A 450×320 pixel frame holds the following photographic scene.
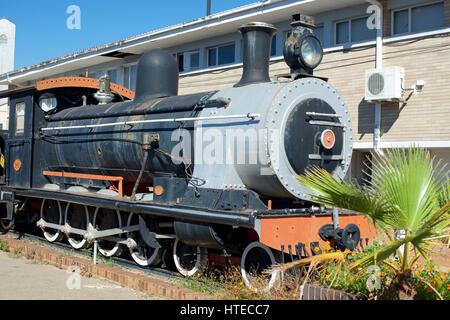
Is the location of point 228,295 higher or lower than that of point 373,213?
lower

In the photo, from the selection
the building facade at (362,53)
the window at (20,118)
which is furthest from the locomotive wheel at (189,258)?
the window at (20,118)

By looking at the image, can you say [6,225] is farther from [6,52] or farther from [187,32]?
[6,52]

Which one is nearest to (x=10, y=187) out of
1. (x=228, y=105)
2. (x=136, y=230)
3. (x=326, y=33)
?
(x=136, y=230)

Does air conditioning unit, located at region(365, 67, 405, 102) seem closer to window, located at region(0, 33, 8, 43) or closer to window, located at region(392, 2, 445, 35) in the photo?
window, located at region(392, 2, 445, 35)

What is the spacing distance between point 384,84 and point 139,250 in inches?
237

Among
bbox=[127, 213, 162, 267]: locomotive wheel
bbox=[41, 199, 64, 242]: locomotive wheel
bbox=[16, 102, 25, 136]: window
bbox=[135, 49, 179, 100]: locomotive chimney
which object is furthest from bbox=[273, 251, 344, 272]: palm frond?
bbox=[16, 102, 25, 136]: window

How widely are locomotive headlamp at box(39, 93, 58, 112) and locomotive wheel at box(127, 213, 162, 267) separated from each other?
12.4ft

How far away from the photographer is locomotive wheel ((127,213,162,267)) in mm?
8297

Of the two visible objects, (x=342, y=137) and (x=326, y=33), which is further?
(x=326, y=33)

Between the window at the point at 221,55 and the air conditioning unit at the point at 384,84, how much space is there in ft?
16.5

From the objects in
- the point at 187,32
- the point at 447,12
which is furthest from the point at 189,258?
the point at 187,32

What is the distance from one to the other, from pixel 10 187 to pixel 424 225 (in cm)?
901

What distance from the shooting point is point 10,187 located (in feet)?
36.2

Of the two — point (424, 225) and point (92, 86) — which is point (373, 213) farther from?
point (92, 86)
